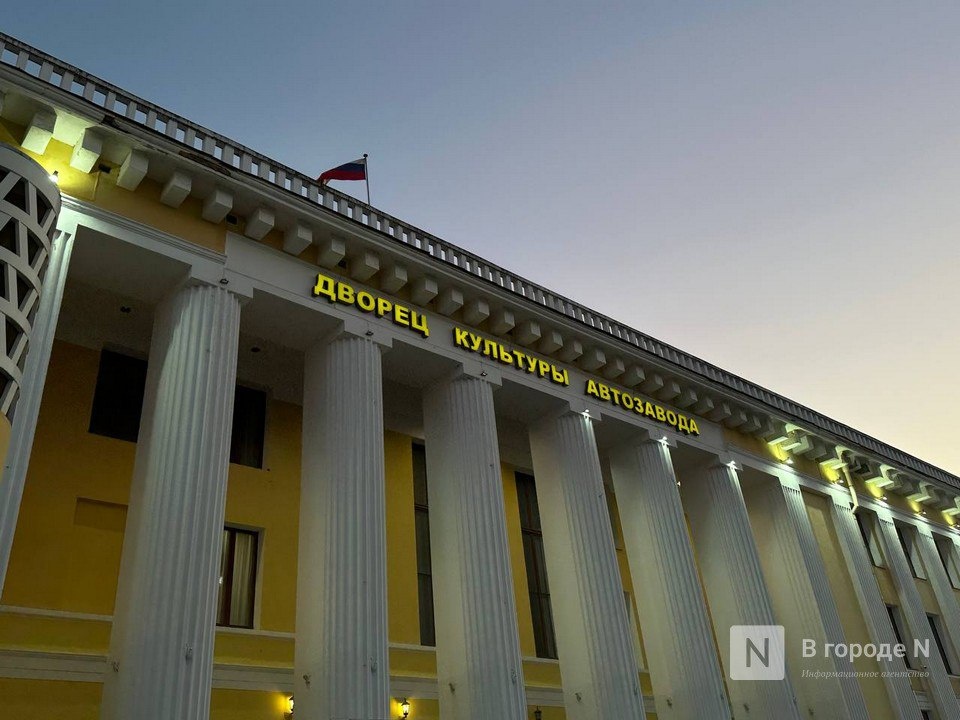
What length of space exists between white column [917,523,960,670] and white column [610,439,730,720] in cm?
1592

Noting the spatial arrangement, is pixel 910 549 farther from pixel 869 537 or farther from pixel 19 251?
pixel 19 251

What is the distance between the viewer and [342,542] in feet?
44.3

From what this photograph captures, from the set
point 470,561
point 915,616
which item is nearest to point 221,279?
point 470,561

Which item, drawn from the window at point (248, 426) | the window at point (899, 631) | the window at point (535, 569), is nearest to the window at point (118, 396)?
the window at point (248, 426)

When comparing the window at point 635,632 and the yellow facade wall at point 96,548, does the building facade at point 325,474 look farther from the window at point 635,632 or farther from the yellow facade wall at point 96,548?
the window at point 635,632

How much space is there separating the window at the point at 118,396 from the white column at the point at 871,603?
22.5 meters

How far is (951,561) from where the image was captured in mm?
33188

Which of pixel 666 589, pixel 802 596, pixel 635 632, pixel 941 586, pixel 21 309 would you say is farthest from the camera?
pixel 941 586

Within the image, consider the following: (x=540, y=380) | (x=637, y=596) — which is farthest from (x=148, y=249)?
(x=637, y=596)

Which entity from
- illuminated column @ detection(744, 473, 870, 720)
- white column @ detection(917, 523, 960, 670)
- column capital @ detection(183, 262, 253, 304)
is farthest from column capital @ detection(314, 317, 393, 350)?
white column @ detection(917, 523, 960, 670)

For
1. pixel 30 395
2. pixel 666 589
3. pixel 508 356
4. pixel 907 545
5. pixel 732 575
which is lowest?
pixel 666 589

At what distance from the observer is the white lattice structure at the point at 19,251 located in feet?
32.1

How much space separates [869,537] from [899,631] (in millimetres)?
3376

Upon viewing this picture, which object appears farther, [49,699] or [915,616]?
[915,616]
